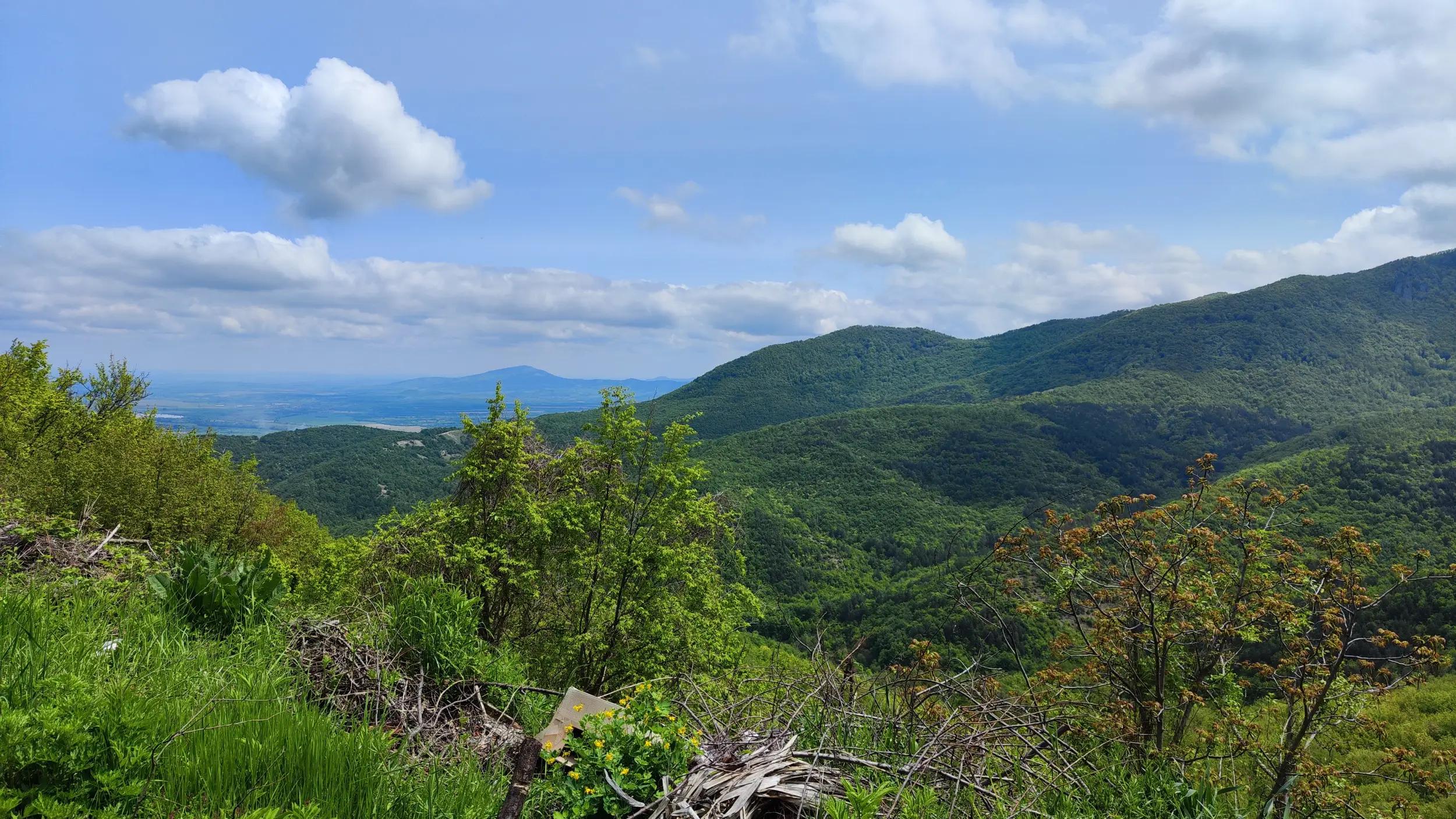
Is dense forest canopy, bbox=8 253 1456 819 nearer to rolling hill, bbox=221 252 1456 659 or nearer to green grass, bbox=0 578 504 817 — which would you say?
green grass, bbox=0 578 504 817

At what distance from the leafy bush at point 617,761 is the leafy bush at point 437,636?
1.51 meters

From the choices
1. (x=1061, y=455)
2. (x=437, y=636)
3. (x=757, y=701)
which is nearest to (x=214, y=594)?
(x=437, y=636)

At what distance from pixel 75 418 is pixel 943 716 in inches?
1230

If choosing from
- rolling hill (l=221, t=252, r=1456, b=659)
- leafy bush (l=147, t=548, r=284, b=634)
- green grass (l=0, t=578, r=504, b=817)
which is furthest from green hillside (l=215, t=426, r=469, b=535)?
green grass (l=0, t=578, r=504, b=817)

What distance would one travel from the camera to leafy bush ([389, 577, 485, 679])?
176 inches

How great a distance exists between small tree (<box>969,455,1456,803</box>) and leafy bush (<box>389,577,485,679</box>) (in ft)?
13.5

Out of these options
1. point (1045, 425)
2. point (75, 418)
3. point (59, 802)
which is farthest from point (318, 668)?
point (1045, 425)

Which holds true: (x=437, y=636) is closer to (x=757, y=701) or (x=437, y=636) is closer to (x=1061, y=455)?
(x=757, y=701)

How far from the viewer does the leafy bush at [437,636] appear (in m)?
4.46

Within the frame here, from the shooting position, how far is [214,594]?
4.66 metres

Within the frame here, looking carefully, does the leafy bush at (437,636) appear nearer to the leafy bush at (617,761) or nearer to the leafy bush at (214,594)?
the leafy bush at (214,594)

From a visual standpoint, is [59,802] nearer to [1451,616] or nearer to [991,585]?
[991,585]

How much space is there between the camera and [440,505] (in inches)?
537

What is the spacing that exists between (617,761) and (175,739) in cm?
179
